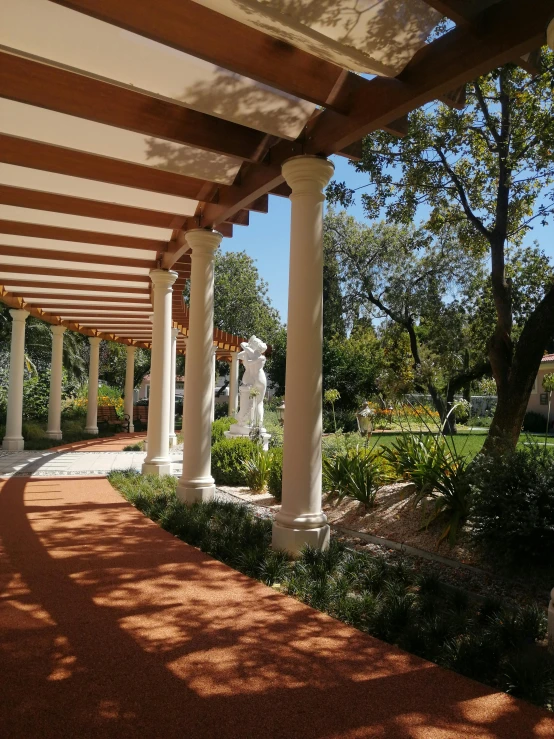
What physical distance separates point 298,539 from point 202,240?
14.7ft

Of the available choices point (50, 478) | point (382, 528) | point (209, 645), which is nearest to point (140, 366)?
point (50, 478)

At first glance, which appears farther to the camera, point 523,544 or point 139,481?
point 139,481

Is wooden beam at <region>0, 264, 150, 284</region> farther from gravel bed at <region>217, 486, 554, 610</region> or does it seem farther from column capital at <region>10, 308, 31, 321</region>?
gravel bed at <region>217, 486, 554, 610</region>

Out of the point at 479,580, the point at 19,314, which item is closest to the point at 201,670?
the point at 479,580

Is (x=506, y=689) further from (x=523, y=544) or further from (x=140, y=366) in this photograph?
(x=140, y=366)

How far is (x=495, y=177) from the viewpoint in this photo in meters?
10.2

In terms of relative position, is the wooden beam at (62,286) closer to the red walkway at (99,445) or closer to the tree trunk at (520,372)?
the red walkway at (99,445)

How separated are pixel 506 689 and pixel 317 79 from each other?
15.2 ft

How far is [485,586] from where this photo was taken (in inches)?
197

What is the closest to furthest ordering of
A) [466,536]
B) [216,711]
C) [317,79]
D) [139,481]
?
Answer: 1. [216,711]
2. [317,79]
3. [466,536]
4. [139,481]

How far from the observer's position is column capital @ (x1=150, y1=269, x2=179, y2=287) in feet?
32.9

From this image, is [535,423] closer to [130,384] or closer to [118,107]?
[130,384]

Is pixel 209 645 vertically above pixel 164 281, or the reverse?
pixel 164 281

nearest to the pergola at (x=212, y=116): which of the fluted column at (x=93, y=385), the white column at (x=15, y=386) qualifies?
the white column at (x=15, y=386)
